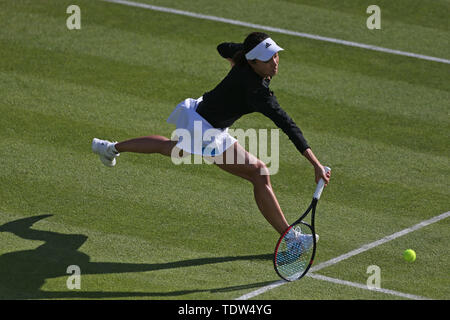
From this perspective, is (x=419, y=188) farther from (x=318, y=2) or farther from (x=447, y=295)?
(x=318, y=2)

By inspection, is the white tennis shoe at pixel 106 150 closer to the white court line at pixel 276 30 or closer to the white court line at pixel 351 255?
the white court line at pixel 351 255

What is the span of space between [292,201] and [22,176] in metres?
3.10

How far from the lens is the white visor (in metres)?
7.98

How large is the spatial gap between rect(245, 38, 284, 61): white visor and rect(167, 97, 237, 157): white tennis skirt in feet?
2.68

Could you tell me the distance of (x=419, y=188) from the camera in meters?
9.84

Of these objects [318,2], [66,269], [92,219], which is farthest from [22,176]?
[318,2]

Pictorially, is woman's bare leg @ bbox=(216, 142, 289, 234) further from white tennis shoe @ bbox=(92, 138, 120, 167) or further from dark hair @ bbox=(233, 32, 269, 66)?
white tennis shoe @ bbox=(92, 138, 120, 167)

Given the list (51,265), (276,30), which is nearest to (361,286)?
(51,265)

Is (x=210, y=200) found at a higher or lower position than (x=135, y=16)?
lower

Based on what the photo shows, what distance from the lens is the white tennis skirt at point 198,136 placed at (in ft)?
26.9

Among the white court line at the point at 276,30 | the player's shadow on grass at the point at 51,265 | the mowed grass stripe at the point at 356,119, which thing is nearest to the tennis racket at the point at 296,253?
the player's shadow on grass at the point at 51,265

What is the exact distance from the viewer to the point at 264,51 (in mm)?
7992
